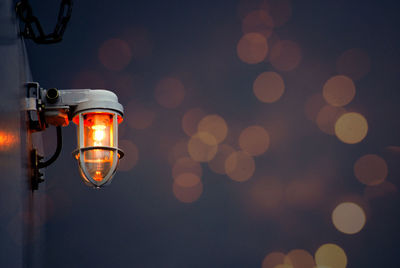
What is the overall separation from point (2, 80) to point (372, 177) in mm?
3151

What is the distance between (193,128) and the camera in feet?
11.1

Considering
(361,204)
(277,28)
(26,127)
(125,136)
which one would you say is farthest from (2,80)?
(361,204)

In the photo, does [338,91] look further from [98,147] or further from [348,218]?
[98,147]

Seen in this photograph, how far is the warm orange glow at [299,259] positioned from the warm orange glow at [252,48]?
1.39 metres

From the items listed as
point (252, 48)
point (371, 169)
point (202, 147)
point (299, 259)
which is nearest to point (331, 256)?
point (299, 259)

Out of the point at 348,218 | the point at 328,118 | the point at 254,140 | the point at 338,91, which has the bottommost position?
the point at 348,218

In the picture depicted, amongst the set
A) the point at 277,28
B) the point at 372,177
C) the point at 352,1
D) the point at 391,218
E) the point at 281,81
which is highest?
the point at 352,1

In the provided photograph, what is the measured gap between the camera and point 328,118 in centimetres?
359

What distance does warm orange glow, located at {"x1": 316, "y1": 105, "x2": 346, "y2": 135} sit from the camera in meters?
3.58

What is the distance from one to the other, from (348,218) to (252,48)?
143 centimetres

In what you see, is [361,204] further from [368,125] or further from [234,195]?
[234,195]

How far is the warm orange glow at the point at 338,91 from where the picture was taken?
11.8 feet

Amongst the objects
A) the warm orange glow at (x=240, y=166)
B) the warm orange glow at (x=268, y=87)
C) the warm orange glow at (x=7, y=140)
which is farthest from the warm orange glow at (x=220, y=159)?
the warm orange glow at (x=7, y=140)

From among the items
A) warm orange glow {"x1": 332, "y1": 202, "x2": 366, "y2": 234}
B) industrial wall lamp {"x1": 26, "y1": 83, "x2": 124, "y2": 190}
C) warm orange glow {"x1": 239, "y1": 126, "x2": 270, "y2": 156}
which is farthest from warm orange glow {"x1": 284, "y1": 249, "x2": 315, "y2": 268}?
industrial wall lamp {"x1": 26, "y1": 83, "x2": 124, "y2": 190}
